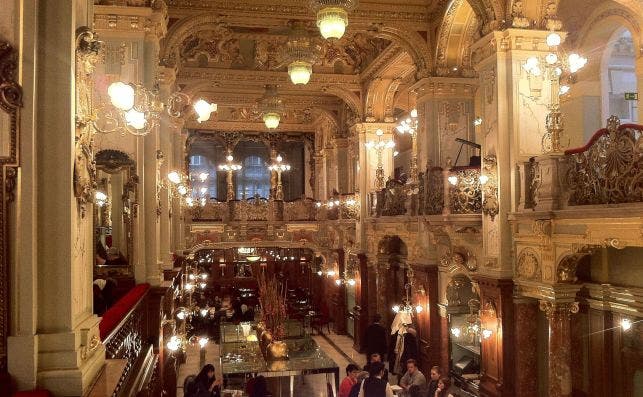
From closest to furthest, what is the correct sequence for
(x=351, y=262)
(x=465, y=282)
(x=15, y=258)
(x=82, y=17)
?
(x=15, y=258), (x=82, y=17), (x=465, y=282), (x=351, y=262)

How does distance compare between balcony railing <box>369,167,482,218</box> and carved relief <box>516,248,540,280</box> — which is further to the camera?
balcony railing <box>369,167,482,218</box>

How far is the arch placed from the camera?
39.9ft

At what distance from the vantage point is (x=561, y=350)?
Answer: 835 centimetres

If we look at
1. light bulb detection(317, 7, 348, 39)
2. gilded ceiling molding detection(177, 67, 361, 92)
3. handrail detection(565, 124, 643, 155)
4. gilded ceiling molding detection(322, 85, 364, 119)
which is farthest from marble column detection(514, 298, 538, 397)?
gilded ceiling molding detection(177, 67, 361, 92)

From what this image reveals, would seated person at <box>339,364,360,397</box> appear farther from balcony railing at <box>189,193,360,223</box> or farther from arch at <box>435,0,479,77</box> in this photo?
balcony railing at <box>189,193,360,223</box>

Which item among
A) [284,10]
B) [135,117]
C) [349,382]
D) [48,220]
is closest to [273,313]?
[349,382]

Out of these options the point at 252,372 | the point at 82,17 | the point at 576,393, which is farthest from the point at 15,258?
the point at 576,393

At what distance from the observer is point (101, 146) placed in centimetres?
796

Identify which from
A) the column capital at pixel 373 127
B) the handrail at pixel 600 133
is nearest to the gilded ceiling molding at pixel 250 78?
the column capital at pixel 373 127

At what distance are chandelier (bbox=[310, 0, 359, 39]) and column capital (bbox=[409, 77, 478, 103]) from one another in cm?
598

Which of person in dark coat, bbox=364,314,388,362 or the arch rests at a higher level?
the arch

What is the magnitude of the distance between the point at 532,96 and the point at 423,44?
13.9ft

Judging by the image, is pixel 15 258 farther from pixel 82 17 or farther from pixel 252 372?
pixel 252 372

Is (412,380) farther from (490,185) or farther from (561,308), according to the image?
(490,185)
